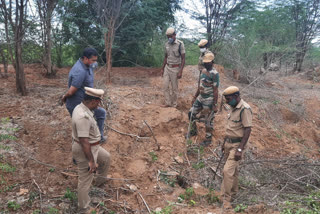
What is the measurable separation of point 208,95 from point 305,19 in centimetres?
1176

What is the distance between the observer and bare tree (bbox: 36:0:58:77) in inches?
276

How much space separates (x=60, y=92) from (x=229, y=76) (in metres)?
7.51

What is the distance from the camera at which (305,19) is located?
1357cm

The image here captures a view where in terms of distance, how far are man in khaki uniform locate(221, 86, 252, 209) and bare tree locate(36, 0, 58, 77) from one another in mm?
5549

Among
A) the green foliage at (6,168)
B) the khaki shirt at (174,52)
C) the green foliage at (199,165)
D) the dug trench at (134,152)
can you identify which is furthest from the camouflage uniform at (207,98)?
the green foliage at (6,168)

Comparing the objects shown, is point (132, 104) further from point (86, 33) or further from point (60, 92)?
point (86, 33)

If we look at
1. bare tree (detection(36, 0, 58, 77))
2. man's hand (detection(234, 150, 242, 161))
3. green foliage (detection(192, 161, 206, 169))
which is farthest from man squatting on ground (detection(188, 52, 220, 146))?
bare tree (detection(36, 0, 58, 77))

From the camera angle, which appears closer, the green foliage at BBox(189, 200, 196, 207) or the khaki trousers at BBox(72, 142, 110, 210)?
the khaki trousers at BBox(72, 142, 110, 210)

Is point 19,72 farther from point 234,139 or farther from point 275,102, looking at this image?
point 275,102

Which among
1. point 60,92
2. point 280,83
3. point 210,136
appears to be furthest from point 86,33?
point 280,83

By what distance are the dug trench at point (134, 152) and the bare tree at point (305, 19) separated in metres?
7.69

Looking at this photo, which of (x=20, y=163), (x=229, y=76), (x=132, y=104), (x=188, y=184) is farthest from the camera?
(x=229, y=76)

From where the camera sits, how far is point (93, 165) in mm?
2936

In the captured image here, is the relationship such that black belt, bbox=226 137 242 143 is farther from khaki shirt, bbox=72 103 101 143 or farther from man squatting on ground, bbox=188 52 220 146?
khaki shirt, bbox=72 103 101 143
